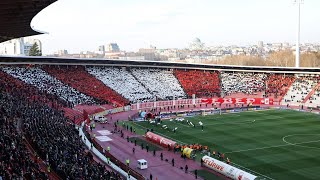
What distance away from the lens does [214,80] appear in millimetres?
86125

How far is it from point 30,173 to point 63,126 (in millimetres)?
17375

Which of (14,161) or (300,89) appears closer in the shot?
(14,161)

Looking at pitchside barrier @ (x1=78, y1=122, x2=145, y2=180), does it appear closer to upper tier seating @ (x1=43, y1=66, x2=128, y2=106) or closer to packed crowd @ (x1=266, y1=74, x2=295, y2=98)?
upper tier seating @ (x1=43, y1=66, x2=128, y2=106)

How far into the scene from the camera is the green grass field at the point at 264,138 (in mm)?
33000

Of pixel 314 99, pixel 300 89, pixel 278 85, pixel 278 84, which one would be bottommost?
pixel 314 99

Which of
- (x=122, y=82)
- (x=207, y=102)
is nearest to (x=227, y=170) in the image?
(x=207, y=102)

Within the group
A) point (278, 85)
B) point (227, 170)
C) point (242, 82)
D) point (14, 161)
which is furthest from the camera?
point (242, 82)

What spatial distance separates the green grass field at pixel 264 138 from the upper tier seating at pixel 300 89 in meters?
12.5

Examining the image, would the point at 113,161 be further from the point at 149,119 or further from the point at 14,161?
the point at 149,119

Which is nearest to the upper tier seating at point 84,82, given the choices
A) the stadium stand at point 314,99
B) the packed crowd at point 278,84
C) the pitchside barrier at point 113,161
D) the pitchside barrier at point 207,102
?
the pitchside barrier at point 207,102

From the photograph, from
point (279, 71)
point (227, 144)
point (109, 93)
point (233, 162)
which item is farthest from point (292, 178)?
point (279, 71)

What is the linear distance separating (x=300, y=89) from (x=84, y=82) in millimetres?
40589

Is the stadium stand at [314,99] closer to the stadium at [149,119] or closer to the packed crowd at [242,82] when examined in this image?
the stadium at [149,119]

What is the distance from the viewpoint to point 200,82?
84.9 metres
